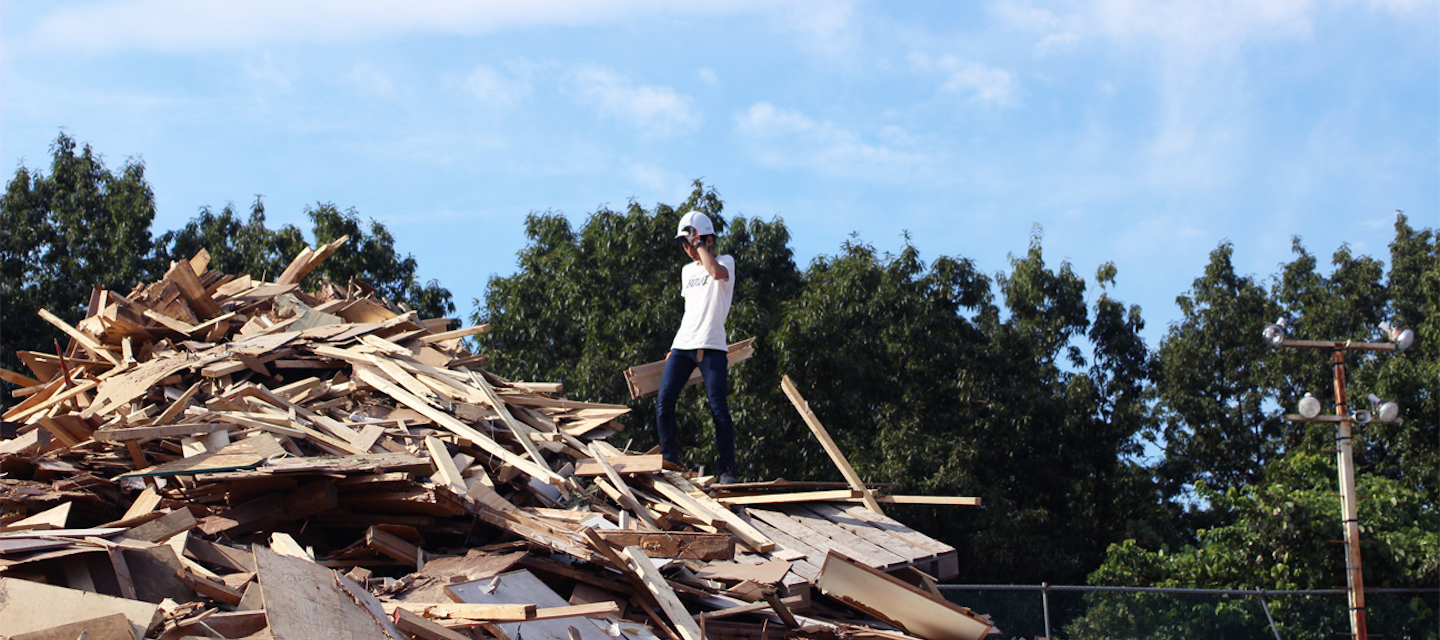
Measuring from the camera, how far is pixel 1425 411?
21266mm

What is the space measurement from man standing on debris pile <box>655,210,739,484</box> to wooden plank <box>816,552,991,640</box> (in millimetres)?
1934

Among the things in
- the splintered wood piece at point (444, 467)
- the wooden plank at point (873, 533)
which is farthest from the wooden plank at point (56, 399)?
the wooden plank at point (873, 533)

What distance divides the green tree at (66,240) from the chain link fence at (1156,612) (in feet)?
54.4

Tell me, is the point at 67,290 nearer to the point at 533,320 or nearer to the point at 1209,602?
the point at 533,320

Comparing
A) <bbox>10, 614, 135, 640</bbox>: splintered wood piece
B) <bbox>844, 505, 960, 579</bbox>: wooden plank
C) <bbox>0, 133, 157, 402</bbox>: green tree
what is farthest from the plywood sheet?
<bbox>0, 133, 157, 402</bbox>: green tree

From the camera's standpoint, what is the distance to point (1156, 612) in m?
12.0

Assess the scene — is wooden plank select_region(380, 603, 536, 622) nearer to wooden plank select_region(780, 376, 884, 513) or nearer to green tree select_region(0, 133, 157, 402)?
wooden plank select_region(780, 376, 884, 513)

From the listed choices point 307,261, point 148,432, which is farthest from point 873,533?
point 307,261

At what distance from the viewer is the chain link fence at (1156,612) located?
1099 centimetres

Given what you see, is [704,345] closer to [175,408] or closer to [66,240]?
[175,408]

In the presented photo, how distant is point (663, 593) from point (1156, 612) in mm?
8843

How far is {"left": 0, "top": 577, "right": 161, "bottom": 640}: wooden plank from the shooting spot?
150 inches

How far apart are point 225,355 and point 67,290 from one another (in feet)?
51.7

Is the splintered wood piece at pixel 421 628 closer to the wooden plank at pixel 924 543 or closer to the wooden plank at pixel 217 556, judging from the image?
the wooden plank at pixel 217 556
